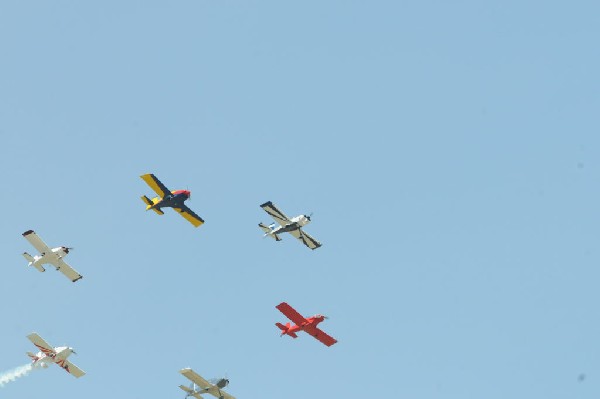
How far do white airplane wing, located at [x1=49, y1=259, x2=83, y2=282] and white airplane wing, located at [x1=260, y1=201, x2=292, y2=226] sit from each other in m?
26.6

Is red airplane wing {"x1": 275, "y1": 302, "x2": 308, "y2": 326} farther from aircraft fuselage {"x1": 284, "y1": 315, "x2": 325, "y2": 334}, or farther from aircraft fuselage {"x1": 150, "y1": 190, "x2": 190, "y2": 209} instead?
aircraft fuselage {"x1": 150, "y1": 190, "x2": 190, "y2": 209}

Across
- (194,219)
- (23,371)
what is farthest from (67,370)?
(194,219)

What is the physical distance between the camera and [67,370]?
16000 cm

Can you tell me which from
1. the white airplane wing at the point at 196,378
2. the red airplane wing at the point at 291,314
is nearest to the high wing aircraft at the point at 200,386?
the white airplane wing at the point at 196,378

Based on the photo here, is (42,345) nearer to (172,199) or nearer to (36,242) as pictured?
(36,242)

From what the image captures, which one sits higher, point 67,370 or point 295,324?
point 295,324

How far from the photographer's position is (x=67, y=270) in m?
156

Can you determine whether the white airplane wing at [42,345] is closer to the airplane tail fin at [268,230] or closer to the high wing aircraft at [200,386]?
the high wing aircraft at [200,386]

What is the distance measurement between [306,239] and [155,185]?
23.3m

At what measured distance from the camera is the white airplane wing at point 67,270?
154 m

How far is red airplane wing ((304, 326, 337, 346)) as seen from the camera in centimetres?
15088

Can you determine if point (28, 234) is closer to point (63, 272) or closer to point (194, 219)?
point (63, 272)

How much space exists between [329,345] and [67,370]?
120 feet

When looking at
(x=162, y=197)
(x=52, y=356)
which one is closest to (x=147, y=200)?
(x=162, y=197)
